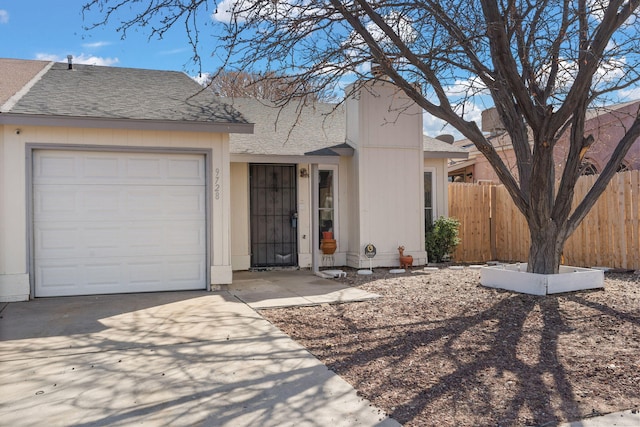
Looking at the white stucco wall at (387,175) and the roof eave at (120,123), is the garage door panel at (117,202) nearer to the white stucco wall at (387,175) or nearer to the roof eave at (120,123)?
the roof eave at (120,123)

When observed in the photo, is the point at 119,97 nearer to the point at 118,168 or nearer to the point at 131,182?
the point at 118,168

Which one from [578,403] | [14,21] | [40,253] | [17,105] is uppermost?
[14,21]

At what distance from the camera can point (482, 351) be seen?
500 cm

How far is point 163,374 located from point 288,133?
23.7ft

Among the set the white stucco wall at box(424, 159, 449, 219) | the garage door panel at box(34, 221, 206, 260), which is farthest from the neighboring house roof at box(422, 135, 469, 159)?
the garage door panel at box(34, 221, 206, 260)

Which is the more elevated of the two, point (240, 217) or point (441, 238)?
point (240, 217)

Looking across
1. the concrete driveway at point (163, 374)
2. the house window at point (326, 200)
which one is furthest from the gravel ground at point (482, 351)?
the house window at point (326, 200)

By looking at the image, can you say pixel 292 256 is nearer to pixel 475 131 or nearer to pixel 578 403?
pixel 475 131

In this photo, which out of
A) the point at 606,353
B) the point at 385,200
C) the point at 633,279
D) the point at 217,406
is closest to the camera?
the point at 217,406

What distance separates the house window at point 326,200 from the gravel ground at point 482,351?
3.66 m

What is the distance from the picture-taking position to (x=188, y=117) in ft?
27.0

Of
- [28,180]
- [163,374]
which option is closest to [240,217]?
[28,180]

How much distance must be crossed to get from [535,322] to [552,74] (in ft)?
12.9

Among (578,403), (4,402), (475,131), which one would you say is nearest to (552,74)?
(475,131)
